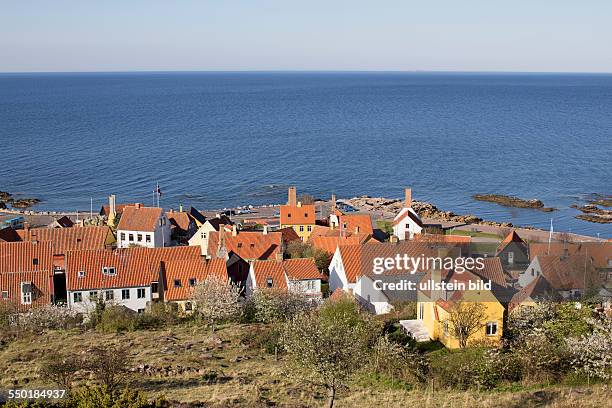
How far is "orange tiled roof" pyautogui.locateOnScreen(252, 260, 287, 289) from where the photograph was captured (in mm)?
47969

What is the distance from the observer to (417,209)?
92.9m

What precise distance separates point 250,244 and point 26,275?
59.0 feet

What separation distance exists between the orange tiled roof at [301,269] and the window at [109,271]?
11.8 metres

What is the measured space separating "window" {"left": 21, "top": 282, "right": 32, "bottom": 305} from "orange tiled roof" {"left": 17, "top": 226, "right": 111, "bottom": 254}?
12028 mm

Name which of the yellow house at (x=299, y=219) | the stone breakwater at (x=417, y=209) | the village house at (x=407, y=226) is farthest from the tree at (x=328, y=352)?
the stone breakwater at (x=417, y=209)

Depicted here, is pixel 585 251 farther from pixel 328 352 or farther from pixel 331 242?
pixel 328 352

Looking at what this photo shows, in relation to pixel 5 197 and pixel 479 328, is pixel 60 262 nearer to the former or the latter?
pixel 479 328

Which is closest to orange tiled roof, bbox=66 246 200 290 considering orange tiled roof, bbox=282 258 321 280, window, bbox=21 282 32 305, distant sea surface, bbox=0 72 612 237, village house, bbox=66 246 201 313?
village house, bbox=66 246 201 313

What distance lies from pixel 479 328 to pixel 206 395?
1574 cm

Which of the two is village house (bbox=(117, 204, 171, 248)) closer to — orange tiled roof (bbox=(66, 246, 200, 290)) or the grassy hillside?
orange tiled roof (bbox=(66, 246, 200, 290))

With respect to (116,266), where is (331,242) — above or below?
below

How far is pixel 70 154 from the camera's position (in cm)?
14675

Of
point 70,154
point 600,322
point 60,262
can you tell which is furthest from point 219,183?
point 600,322

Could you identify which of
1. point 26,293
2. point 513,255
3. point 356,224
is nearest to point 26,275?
point 26,293
